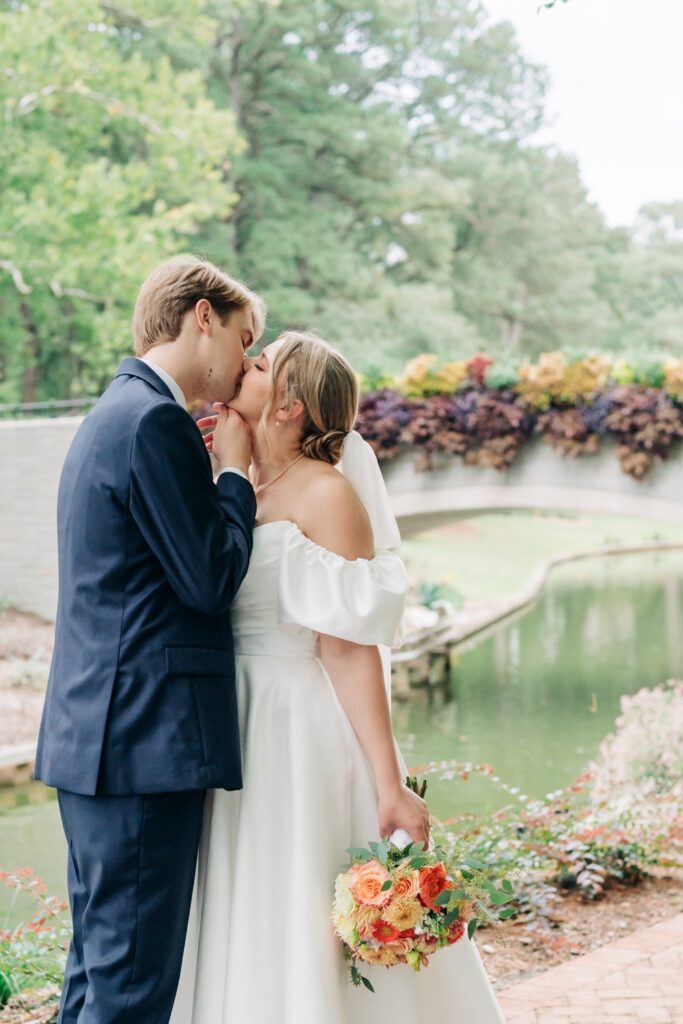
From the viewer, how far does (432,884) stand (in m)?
1.98

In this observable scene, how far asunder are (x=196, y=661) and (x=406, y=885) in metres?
0.52

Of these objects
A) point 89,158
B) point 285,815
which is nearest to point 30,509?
point 89,158

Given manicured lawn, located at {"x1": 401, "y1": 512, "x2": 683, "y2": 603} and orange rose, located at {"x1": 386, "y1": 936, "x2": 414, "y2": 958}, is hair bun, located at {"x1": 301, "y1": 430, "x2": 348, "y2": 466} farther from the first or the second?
manicured lawn, located at {"x1": 401, "y1": 512, "x2": 683, "y2": 603}

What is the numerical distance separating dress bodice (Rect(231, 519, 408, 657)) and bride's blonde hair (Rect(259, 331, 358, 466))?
0.18 m

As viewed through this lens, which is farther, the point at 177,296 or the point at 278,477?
the point at 278,477

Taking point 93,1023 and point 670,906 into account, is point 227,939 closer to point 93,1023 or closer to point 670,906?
point 93,1023

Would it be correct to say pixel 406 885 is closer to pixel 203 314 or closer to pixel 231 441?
pixel 231 441

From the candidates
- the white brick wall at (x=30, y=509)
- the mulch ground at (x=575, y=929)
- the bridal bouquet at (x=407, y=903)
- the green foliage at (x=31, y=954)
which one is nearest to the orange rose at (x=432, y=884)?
the bridal bouquet at (x=407, y=903)

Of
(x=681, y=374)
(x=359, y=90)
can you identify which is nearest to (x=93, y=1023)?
(x=681, y=374)

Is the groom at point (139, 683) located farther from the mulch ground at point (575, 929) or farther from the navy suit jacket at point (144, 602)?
the mulch ground at point (575, 929)

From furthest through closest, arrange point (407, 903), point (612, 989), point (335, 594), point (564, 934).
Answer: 1. point (564, 934)
2. point (612, 989)
3. point (335, 594)
4. point (407, 903)

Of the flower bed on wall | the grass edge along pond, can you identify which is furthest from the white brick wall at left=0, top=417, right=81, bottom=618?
the grass edge along pond

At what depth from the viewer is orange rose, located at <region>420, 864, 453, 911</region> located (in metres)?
1.97

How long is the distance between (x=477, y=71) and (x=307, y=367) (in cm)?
2111
